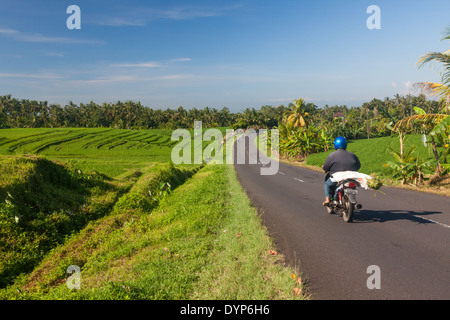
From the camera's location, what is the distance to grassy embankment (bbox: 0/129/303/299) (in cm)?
455

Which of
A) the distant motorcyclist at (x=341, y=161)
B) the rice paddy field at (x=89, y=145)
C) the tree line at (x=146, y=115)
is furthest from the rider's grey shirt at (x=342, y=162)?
the tree line at (x=146, y=115)

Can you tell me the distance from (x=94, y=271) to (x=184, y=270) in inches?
98.2

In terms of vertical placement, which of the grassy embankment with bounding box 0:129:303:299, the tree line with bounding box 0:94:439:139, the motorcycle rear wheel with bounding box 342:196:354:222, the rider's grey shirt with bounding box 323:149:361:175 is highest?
the tree line with bounding box 0:94:439:139

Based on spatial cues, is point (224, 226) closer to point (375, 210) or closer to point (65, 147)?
point (375, 210)

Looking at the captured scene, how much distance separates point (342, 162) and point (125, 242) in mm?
6526

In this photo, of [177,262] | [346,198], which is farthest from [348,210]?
[177,262]

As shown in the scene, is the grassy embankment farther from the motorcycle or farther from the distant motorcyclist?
the distant motorcyclist

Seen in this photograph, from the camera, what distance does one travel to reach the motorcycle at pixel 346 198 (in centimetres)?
748

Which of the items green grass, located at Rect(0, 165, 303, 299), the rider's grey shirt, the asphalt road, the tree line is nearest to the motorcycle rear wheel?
the asphalt road

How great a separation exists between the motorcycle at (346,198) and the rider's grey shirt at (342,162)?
39 centimetres

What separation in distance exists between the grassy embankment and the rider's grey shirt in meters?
2.57

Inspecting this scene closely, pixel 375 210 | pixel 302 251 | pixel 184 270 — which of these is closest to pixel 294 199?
pixel 375 210

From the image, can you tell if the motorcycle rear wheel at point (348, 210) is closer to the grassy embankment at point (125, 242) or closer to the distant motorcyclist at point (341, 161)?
the distant motorcyclist at point (341, 161)
